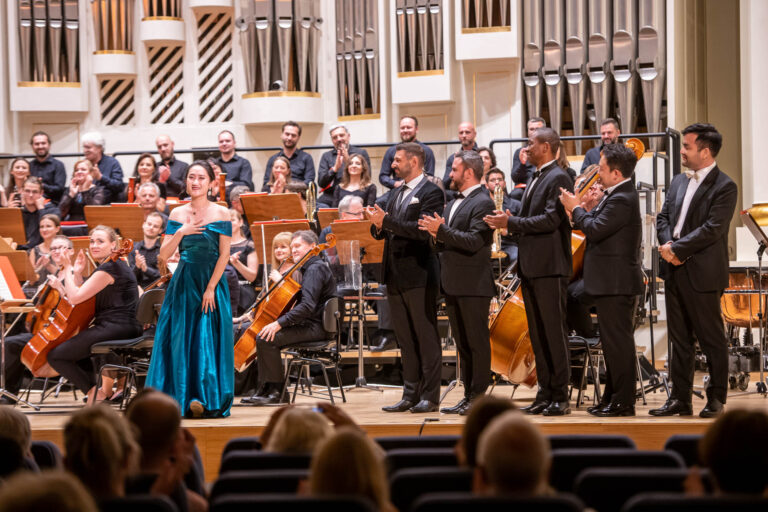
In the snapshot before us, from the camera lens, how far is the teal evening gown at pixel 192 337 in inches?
221

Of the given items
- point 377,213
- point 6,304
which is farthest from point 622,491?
point 6,304

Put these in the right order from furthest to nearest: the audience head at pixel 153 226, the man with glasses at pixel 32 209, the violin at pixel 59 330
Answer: the man with glasses at pixel 32 209 < the audience head at pixel 153 226 < the violin at pixel 59 330

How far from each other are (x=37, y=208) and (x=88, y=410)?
6.69 meters

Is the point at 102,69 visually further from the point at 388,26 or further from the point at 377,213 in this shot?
the point at 377,213

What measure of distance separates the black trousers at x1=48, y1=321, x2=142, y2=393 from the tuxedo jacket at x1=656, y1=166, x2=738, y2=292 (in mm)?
3398

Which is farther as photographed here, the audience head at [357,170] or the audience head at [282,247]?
the audience head at [357,170]

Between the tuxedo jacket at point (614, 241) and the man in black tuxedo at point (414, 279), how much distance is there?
2.87 ft

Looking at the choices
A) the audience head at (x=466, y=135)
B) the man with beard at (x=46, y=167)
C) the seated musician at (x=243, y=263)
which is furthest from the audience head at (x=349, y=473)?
the man with beard at (x=46, y=167)

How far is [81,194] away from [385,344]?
3.25m

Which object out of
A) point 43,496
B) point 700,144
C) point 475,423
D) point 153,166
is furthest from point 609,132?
point 43,496

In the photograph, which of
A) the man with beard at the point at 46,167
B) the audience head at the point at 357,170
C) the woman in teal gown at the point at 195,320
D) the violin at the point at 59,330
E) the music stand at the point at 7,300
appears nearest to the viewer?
the woman in teal gown at the point at 195,320

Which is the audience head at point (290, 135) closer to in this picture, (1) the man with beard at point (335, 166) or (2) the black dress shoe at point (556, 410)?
(1) the man with beard at point (335, 166)

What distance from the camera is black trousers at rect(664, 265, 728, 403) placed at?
5.04 m

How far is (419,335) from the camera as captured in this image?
557cm
